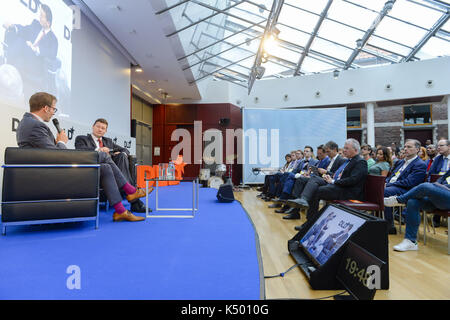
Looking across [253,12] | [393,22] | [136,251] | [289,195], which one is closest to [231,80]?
[253,12]

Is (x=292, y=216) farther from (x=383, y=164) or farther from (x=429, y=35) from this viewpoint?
(x=429, y=35)

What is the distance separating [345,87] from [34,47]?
28.1 ft

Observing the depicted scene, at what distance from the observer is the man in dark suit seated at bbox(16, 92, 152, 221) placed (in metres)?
2.32

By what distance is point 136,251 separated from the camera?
1873 mm

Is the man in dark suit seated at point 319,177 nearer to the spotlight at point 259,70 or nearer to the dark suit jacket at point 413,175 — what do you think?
the dark suit jacket at point 413,175

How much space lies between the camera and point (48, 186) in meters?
2.27

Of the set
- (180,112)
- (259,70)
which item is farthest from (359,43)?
(180,112)

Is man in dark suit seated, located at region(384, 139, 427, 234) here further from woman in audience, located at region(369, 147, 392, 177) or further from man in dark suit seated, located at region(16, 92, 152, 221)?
man in dark suit seated, located at region(16, 92, 152, 221)

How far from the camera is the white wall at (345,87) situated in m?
7.66

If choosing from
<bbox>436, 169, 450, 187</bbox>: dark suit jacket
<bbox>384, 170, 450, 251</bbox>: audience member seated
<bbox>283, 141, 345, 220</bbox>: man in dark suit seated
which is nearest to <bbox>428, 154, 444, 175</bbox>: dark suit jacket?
<bbox>436, 169, 450, 187</bbox>: dark suit jacket
